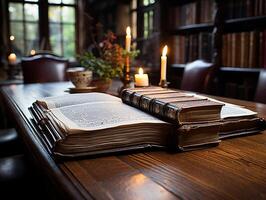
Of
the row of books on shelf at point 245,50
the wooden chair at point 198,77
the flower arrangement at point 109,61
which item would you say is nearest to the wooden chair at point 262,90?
the wooden chair at point 198,77

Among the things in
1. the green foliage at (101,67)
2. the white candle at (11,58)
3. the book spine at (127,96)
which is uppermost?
the white candle at (11,58)

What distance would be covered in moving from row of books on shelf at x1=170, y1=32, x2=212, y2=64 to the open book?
2.36 metres

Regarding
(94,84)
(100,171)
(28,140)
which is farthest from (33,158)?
(94,84)

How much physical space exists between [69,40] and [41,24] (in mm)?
522

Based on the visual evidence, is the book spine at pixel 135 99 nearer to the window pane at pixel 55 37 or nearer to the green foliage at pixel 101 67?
the green foliage at pixel 101 67

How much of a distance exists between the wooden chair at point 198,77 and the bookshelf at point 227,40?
59 cm

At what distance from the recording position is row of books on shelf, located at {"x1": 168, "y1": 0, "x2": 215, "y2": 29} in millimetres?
3084

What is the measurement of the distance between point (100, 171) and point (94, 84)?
123 centimetres

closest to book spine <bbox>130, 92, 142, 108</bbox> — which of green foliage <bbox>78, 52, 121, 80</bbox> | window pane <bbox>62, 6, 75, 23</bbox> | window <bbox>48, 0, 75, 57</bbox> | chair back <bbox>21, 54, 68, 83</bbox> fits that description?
green foliage <bbox>78, 52, 121, 80</bbox>

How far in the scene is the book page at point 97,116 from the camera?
737 mm

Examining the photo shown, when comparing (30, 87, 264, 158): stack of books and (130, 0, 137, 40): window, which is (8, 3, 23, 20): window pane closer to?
(130, 0, 137, 40): window

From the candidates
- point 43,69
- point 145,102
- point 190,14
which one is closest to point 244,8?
point 190,14

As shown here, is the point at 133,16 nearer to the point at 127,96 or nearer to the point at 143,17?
the point at 143,17

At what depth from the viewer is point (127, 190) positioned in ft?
1.81
